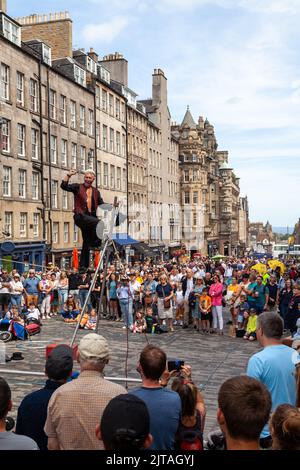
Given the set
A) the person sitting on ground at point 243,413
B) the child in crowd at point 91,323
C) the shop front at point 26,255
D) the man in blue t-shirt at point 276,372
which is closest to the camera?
the person sitting on ground at point 243,413

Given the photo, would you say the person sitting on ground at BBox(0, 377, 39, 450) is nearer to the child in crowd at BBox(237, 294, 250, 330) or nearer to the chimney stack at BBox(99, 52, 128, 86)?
the child in crowd at BBox(237, 294, 250, 330)

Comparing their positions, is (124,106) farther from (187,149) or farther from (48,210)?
(187,149)

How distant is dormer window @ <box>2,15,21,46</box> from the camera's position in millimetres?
29734

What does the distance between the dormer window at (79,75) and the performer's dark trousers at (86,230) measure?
31966 mm

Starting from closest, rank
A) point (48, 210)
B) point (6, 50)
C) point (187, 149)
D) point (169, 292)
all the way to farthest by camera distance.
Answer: point (169, 292) → point (6, 50) → point (48, 210) → point (187, 149)

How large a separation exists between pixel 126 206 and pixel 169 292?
3338cm

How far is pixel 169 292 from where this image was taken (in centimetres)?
1689

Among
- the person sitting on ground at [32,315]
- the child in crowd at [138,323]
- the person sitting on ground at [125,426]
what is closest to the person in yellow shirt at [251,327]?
the child in crowd at [138,323]

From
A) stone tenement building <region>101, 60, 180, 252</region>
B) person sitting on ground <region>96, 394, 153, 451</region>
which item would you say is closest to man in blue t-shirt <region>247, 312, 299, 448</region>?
person sitting on ground <region>96, 394, 153, 451</region>

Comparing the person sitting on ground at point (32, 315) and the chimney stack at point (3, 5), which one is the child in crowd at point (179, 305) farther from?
the chimney stack at point (3, 5)

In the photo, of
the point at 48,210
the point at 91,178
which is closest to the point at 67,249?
the point at 48,210

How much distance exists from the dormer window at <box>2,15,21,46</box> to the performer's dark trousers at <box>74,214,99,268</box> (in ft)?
80.0

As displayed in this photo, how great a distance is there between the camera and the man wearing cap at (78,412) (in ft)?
12.0

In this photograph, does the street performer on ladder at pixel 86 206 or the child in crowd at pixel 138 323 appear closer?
the street performer on ladder at pixel 86 206
